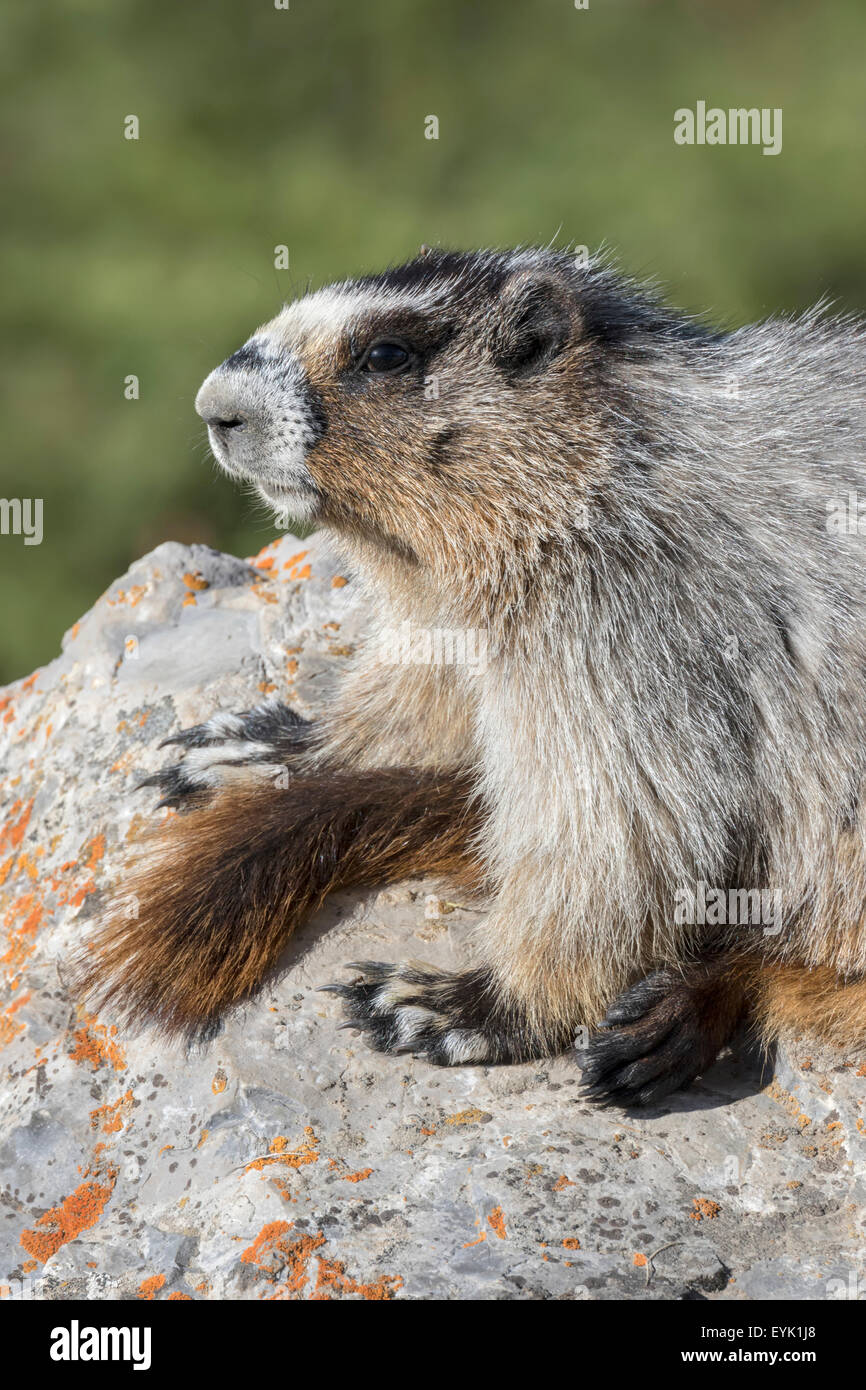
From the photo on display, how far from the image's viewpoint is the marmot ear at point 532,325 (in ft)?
14.4

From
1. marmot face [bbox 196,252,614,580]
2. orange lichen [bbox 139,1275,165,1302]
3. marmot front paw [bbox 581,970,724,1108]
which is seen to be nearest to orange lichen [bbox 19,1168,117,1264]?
orange lichen [bbox 139,1275,165,1302]

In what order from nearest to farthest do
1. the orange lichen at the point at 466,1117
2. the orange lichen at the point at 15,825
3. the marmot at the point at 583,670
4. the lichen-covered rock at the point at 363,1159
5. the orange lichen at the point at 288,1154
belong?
the lichen-covered rock at the point at 363,1159, the orange lichen at the point at 288,1154, the orange lichen at the point at 466,1117, the marmot at the point at 583,670, the orange lichen at the point at 15,825

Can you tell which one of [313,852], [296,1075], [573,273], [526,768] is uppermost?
[573,273]

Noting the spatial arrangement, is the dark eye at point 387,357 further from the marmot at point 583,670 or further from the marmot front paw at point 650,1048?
the marmot front paw at point 650,1048

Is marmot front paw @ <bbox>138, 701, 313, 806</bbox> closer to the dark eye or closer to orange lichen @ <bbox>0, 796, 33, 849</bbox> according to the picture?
orange lichen @ <bbox>0, 796, 33, 849</bbox>

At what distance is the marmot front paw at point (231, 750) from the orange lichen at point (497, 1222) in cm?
198

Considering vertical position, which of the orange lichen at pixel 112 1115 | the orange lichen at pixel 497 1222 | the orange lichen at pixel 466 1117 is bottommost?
the orange lichen at pixel 497 1222

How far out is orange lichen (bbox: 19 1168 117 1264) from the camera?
3.85 metres

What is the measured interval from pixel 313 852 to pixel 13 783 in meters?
1.78

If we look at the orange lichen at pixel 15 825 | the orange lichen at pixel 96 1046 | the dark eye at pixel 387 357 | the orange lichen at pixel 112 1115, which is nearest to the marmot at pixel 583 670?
the dark eye at pixel 387 357

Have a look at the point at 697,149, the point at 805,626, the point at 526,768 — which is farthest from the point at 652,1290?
the point at 697,149

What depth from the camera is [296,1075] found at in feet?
13.4

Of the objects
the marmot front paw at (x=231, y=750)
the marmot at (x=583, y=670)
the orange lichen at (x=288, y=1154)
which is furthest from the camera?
the marmot front paw at (x=231, y=750)

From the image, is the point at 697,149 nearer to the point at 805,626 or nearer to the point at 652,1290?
the point at 805,626
